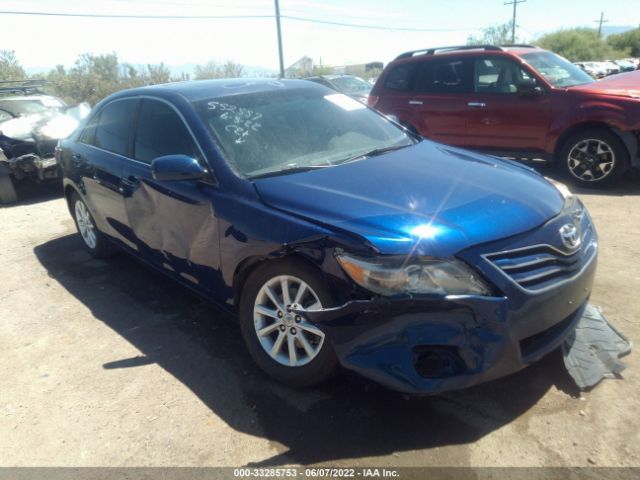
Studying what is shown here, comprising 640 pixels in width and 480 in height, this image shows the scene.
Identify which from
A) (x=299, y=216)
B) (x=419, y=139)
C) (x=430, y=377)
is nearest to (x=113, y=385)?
(x=299, y=216)

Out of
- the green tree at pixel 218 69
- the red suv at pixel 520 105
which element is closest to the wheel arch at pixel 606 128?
the red suv at pixel 520 105

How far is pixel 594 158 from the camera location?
632cm

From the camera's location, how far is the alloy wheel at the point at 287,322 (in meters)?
2.58

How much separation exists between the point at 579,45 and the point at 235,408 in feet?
226

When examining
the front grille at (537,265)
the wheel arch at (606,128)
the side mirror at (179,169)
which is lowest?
the wheel arch at (606,128)

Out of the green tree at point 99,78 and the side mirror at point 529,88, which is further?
the green tree at point 99,78

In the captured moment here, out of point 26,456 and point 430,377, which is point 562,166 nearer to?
point 430,377

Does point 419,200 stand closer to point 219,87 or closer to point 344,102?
point 344,102

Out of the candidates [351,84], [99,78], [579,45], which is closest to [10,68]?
[99,78]

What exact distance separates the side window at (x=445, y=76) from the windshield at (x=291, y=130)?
407cm

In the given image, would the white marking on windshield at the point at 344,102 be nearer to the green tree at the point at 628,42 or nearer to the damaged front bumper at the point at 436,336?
the damaged front bumper at the point at 436,336

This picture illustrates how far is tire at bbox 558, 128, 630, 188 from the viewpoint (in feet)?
20.2

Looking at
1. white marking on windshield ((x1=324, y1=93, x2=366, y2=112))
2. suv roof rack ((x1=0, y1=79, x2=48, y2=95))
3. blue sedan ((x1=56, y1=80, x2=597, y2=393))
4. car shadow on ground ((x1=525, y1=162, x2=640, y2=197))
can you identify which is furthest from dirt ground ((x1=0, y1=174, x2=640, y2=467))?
suv roof rack ((x1=0, y1=79, x2=48, y2=95))

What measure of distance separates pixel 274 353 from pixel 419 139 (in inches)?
79.5
